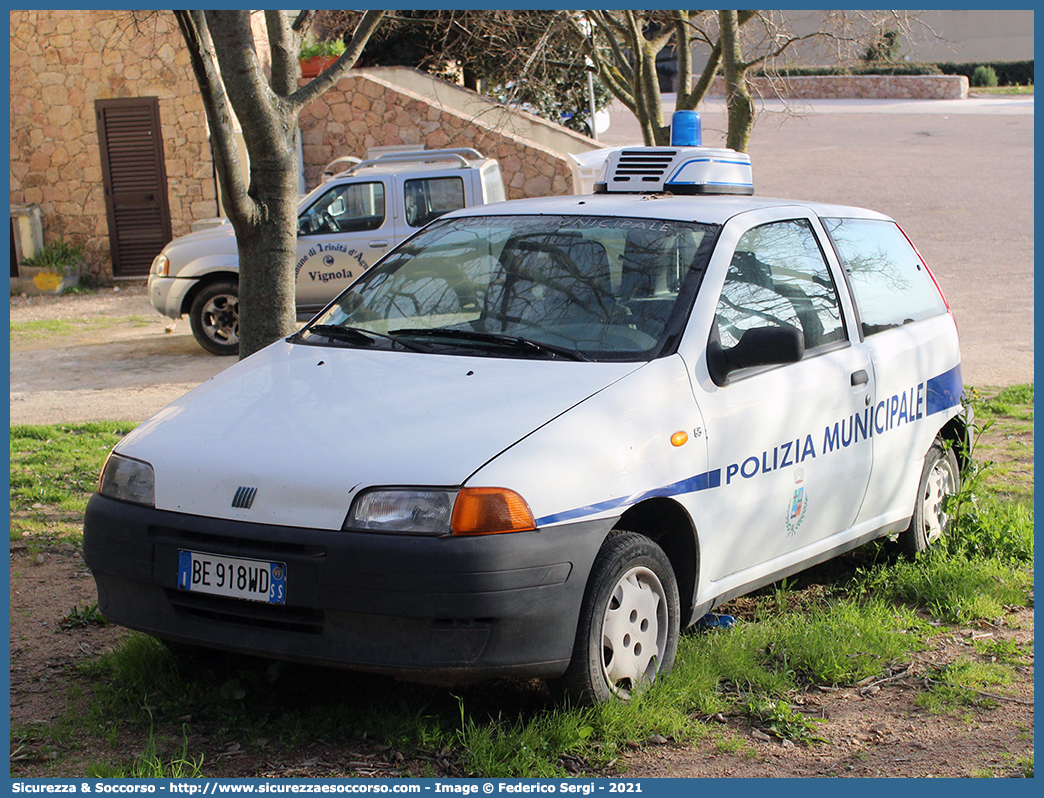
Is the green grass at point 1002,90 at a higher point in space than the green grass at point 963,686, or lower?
higher

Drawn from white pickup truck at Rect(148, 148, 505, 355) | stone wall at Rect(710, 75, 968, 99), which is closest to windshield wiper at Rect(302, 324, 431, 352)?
white pickup truck at Rect(148, 148, 505, 355)

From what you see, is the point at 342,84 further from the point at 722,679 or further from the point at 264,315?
the point at 722,679

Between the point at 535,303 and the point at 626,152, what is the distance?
5.03 feet

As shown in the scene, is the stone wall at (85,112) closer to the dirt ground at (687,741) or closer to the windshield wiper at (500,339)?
the dirt ground at (687,741)

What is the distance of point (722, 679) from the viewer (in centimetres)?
407

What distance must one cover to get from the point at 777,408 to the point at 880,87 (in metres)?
38.3

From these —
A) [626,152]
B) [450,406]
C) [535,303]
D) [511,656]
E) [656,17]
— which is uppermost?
[656,17]

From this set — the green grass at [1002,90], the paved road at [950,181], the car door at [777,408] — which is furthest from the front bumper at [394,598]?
the green grass at [1002,90]

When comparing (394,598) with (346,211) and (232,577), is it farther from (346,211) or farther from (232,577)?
(346,211)

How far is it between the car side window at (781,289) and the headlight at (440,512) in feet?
4.23

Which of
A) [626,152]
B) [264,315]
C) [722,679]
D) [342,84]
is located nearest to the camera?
[722,679]

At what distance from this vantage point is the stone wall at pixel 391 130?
61.7ft

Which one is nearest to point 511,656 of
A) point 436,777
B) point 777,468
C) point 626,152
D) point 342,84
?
point 436,777
